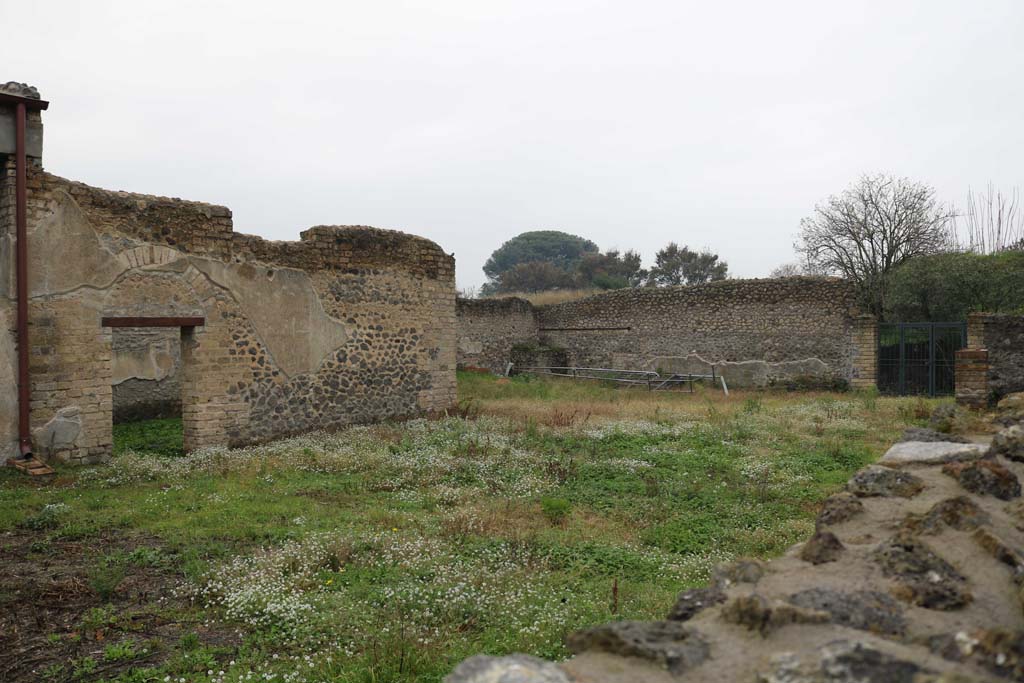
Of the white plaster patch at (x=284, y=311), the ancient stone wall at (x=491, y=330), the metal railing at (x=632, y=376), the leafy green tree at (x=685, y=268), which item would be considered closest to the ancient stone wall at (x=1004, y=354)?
the metal railing at (x=632, y=376)

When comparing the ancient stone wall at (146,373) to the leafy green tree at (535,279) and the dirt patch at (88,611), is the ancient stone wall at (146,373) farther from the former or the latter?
the leafy green tree at (535,279)

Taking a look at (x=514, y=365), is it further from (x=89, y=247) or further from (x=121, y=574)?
(x=121, y=574)

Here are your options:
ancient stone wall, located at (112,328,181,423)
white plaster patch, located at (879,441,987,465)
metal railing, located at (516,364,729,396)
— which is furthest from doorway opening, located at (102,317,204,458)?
metal railing, located at (516,364,729,396)

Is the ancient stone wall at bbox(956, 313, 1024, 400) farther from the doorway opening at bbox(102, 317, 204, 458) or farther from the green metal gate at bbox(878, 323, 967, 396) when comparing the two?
the doorway opening at bbox(102, 317, 204, 458)

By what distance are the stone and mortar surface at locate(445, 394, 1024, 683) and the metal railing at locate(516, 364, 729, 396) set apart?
613 inches

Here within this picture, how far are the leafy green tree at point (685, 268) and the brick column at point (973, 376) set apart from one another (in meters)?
39.2

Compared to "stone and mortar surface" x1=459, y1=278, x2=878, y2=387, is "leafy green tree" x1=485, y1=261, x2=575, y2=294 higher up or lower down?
higher up

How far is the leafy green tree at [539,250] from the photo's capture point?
67.1 m

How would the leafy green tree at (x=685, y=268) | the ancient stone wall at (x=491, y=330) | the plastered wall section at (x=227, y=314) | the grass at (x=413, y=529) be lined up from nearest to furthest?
1. the grass at (x=413, y=529)
2. the plastered wall section at (x=227, y=314)
3. the ancient stone wall at (x=491, y=330)
4. the leafy green tree at (x=685, y=268)

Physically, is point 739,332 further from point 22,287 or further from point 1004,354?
point 22,287

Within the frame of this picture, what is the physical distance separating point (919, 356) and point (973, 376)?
8.34 m

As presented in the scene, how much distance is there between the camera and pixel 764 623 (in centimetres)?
190

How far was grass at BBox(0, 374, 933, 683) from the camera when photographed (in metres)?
3.77

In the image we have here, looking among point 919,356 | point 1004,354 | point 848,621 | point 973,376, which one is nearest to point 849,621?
point 848,621
